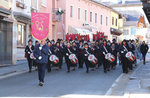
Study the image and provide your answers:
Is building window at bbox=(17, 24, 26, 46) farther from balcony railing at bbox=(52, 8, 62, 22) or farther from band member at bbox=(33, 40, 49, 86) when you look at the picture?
band member at bbox=(33, 40, 49, 86)

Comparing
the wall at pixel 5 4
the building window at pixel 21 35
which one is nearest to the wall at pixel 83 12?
the building window at pixel 21 35

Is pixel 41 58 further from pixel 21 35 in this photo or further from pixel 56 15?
pixel 56 15

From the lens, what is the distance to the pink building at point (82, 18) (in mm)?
36906

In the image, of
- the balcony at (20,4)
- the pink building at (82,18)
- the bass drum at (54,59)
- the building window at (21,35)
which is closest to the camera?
the bass drum at (54,59)

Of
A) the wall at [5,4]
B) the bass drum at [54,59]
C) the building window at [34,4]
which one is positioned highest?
the building window at [34,4]

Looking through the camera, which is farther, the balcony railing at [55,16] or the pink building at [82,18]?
the pink building at [82,18]

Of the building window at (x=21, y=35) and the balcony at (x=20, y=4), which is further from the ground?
the balcony at (x=20, y=4)

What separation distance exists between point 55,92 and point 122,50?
7234mm

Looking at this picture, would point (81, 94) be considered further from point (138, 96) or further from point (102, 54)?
point (102, 54)

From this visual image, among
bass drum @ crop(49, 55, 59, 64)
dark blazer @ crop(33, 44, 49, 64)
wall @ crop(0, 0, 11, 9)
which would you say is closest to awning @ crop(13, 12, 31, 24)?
wall @ crop(0, 0, 11, 9)

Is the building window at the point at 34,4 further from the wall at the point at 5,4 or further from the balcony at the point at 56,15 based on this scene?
the wall at the point at 5,4

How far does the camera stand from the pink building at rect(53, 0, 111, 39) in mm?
36906

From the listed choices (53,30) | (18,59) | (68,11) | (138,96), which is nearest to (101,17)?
(68,11)

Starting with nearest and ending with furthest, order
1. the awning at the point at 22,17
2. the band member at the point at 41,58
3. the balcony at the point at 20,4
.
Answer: the band member at the point at 41,58 → the awning at the point at 22,17 → the balcony at the point at 20,4
